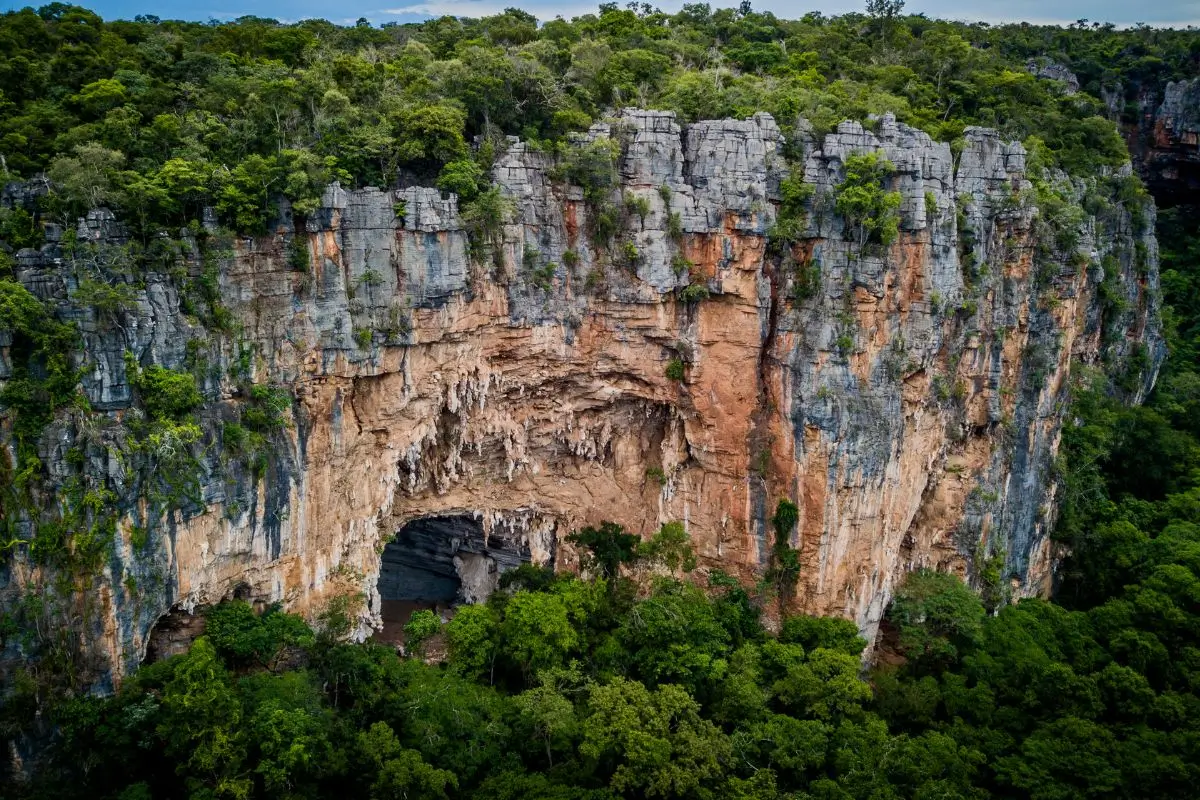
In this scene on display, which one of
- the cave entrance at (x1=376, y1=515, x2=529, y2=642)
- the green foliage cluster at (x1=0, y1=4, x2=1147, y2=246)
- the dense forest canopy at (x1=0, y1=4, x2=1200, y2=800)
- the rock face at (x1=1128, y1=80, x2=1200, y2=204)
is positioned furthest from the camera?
the rock face at (x1=1128, y1=80, x2=1200, y2=204)

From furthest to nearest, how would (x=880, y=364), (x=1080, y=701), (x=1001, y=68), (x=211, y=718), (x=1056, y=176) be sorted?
(x=1001, y=68) → (x=1056, y=176) → (x=880, y=364) → (x=1080, y=701) → (x=211, y=718)

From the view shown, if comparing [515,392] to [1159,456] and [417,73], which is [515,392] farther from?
[1159,456]

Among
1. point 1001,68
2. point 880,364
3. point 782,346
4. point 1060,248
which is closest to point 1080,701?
point 880,364

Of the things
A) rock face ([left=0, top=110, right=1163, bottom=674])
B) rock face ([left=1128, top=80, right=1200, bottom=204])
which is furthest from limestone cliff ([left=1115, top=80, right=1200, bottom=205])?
rock face ([left=0, top=110, right=1163, bottom=674])

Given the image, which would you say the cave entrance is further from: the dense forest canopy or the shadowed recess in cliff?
the dense forest canopy

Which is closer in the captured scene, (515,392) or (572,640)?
(572,640)

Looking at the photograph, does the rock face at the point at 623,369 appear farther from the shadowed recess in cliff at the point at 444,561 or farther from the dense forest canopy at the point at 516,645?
the dense forest canopy at the point at 516,645

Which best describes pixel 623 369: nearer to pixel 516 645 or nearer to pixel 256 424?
pixel 516 645

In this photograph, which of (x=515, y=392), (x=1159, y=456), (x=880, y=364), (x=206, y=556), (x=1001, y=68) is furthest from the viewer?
(x=1001, y=68)
